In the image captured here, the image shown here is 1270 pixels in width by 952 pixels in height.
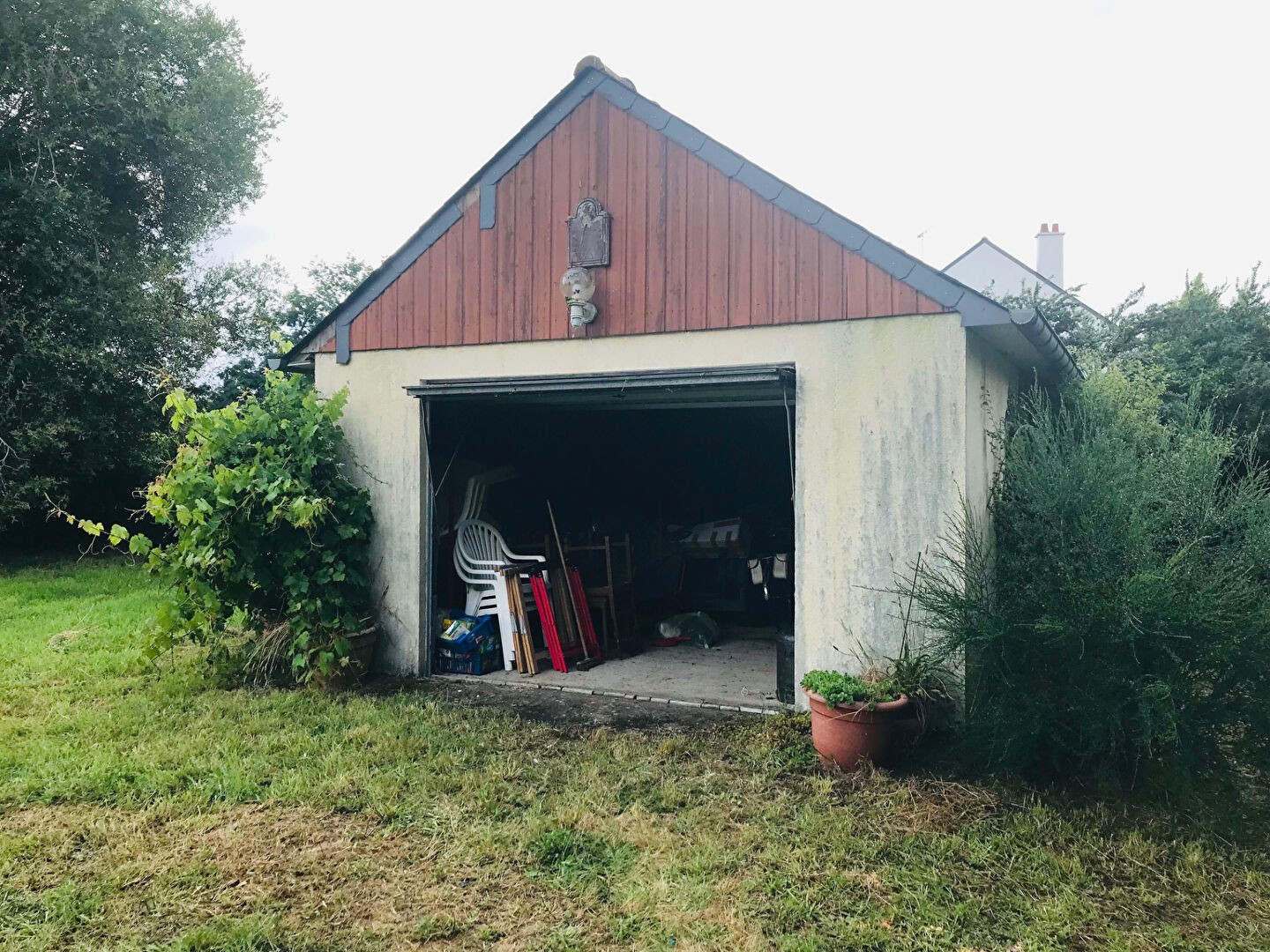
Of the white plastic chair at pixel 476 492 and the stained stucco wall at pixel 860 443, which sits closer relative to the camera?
the stained stucco wall at pixel 860 443

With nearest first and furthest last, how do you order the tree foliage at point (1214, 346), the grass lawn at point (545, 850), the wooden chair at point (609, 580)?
1. the grass lawn at point (545, 850)
2. the wooden chair at point (609, 580)
3. the tree foliage at point (1214, 346)

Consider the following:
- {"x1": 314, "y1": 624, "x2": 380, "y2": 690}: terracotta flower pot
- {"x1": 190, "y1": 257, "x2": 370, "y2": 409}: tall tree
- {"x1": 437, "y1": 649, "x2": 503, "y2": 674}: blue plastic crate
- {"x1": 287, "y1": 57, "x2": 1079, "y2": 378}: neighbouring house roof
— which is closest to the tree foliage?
{"x1": 287, "y1": 57, "x2": 1079, "y2": 378}: neighbouring house roof

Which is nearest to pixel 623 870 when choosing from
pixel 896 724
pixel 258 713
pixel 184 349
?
pixel 896 724

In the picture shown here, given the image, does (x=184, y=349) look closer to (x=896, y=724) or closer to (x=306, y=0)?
(x=306, y=0)

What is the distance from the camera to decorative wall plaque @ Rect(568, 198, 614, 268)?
590 cm

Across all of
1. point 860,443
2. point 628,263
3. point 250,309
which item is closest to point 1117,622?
point 860,443

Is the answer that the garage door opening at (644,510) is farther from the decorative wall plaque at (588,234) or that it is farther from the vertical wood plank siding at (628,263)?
the decorative wall plaque at (588,234)

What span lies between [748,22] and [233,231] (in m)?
14.0

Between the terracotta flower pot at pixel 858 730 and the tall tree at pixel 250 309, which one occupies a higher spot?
the tall tree at pixel 250 309

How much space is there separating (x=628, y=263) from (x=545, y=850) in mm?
3838

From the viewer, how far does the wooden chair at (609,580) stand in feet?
25.2

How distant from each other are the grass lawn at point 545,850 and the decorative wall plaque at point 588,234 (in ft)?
10.5

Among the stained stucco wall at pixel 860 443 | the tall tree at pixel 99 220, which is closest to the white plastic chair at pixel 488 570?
the stained stucco wall at pixel 860 443

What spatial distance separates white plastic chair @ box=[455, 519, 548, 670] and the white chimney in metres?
17.8
